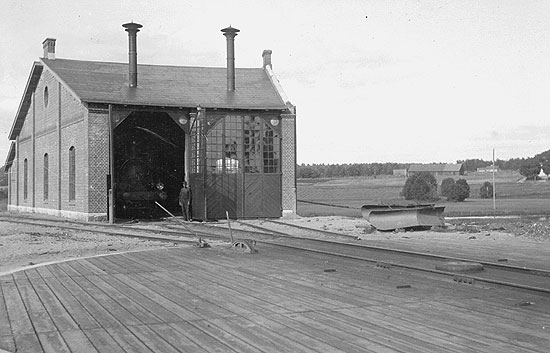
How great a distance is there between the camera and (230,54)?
105 feet

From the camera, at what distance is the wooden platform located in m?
5.41

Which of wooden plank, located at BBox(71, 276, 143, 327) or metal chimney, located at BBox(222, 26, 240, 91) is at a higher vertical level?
metal chimney, located at BBox(222, 26, 240, 91)

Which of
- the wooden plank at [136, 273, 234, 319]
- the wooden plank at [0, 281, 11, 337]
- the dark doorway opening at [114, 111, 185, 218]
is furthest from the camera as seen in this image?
the dark doorway opening at [114, 111, 185, 218]

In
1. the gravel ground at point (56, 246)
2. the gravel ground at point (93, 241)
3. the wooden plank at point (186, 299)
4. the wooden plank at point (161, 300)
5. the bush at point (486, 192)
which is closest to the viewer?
the wooden plank at point (161, 300)

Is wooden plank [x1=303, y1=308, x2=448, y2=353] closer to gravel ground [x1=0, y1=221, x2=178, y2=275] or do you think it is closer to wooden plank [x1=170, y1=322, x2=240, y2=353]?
wooden plank [x1=170, y1=322, x2=240, y2=353]

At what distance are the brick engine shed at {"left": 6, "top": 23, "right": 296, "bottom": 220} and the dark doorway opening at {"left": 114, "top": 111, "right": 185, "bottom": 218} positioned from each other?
55mm

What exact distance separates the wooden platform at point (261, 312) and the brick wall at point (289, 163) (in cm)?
1928

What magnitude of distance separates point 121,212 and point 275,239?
18587 mm

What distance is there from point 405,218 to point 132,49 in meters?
17.6

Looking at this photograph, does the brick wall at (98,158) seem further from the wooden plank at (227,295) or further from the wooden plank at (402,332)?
the wooden plank at (402,332)

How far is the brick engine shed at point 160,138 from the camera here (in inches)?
1099

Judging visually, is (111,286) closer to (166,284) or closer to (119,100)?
(166,284)

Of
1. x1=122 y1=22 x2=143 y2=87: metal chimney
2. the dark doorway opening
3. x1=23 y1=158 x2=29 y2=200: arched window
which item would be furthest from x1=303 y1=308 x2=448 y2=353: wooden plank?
x1=23 y1=158 x2=29 y2=200: arched window

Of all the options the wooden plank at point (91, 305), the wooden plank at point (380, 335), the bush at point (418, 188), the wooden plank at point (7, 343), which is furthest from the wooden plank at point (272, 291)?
the bush at point (418, 188)
